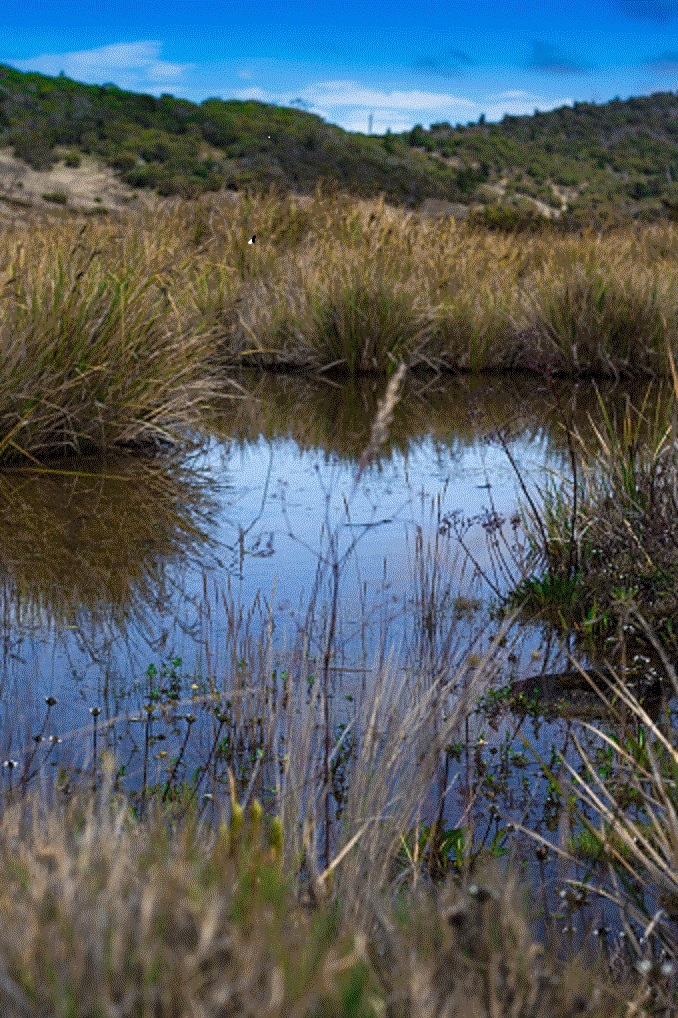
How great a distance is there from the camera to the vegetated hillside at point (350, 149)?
38594mm

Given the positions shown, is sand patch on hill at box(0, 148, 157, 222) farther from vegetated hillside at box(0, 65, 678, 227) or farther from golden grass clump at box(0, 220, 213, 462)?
golden grass clump at box(0, 220, 213, 462)

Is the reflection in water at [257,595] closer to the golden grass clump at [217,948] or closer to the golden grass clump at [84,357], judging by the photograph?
the golden grass clump at [84,357]

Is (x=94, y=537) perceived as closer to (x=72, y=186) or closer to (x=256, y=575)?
(x=256, y=575)

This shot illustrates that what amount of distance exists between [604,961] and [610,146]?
6627 cm

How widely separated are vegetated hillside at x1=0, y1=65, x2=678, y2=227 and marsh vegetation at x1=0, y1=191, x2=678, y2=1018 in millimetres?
15556

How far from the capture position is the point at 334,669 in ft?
11.0

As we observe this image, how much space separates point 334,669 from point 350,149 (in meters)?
43.8

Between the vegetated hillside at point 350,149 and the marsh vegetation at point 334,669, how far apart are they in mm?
15556

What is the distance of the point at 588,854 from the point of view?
258cm

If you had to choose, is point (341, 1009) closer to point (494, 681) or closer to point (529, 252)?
point (494, 681)

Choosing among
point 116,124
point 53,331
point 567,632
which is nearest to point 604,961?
point 567,632

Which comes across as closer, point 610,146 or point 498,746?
point 498,746

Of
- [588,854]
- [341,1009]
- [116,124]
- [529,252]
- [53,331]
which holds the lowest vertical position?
[588,854]

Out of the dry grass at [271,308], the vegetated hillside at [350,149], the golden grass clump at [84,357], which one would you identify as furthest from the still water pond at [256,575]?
the vegetated hillside at [350,149]
